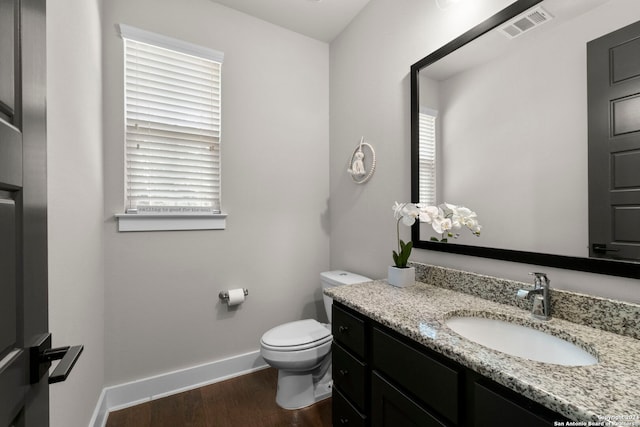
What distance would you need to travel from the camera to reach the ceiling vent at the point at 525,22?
1.08 m

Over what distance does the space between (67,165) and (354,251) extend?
1738mm

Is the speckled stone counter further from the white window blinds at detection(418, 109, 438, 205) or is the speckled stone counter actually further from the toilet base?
the toilet base

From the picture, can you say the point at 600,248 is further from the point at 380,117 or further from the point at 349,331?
the point at 380,117

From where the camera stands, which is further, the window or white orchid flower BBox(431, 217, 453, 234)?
the window

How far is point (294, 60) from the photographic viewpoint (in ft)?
7.69

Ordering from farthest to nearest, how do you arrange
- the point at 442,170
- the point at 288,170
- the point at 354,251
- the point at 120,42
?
the point at 288,170 → the point at 354,251 → the point at 120,42 → the point at 442,170

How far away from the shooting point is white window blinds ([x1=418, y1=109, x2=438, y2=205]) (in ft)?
5.04

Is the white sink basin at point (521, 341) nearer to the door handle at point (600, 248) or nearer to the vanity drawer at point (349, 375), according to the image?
the door handle at point (600, 248)

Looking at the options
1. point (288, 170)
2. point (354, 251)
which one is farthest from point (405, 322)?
point (288, 170)

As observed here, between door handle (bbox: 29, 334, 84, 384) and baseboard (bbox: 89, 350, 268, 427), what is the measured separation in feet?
4.12

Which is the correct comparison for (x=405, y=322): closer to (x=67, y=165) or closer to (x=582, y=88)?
(x=582, y=88)

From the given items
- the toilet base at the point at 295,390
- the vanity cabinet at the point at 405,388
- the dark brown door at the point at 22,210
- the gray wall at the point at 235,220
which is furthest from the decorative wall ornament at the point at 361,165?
the dark brown door at the point at 22,210

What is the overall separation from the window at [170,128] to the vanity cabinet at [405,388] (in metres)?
1.31

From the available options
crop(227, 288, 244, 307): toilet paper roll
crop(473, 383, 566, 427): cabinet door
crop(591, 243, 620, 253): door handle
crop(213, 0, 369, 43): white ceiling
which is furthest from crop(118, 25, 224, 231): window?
crop(591, 243, 620, 253): door handle
